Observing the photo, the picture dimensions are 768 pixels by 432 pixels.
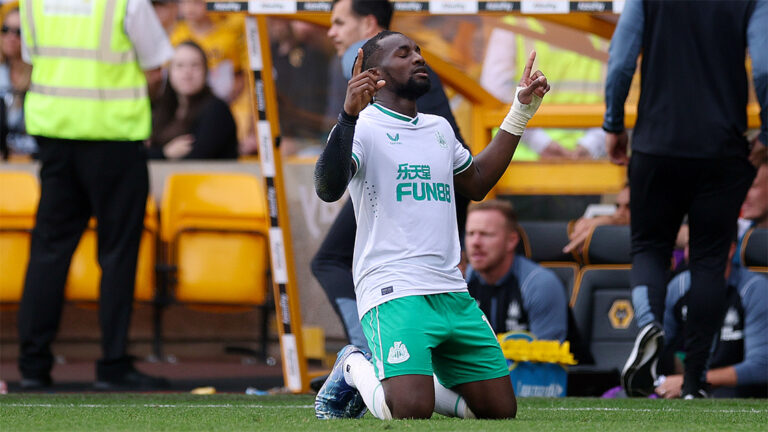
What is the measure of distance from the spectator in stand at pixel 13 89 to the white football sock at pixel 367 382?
645cm

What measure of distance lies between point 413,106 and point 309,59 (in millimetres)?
6498

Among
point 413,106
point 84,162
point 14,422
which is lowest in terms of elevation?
point 14,422

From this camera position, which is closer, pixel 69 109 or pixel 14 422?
pixel 14 422

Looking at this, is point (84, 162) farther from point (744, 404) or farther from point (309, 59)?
point (309, 59)

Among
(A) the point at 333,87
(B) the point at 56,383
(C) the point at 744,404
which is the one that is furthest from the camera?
(A) the point at 333,87

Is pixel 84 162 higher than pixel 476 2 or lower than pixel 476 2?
lower

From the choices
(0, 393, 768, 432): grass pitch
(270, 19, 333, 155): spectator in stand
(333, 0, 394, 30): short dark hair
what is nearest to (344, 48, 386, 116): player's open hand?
(0, 393, 768, 432): grass pitch

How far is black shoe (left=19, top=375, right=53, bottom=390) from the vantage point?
7301 mm

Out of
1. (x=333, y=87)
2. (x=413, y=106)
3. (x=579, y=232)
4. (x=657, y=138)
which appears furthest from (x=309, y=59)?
(x=413, y=106)

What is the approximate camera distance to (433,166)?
5047mm

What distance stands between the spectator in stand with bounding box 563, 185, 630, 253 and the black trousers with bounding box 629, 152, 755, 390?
1.56 m

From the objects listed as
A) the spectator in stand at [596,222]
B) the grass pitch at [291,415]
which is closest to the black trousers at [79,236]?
the grass pitch at [291,415]

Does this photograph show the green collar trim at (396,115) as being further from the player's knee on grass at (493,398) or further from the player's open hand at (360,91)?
the player's knee on grass at (493,398)

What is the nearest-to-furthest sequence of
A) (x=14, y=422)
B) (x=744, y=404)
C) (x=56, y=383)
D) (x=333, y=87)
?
1. (x=14, y=422)
2. (x=744, y=404)
3. (x=56, y=383)
4. (x=333, y=87)
